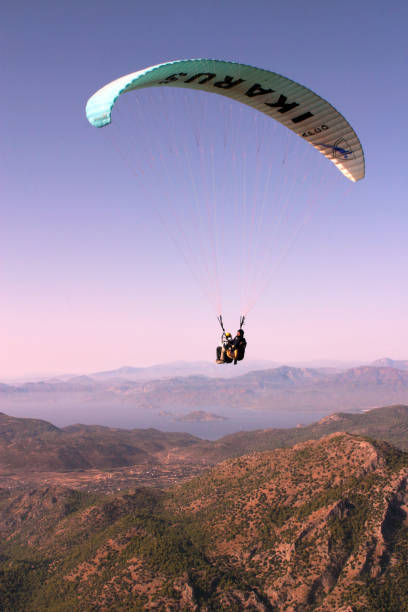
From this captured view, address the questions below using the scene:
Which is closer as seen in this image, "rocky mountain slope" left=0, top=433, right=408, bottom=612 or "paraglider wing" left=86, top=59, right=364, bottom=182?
"paraglider wing" left=86, top=59, right=364, bottom=182

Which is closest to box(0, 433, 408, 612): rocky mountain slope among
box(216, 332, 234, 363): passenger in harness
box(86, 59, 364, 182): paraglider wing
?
box(216, 332, 234, 363): passenger in harness

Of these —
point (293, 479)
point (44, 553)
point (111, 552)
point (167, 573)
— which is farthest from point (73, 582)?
point (293, 479)

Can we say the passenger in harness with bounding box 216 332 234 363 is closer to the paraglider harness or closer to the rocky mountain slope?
the paraglider harness

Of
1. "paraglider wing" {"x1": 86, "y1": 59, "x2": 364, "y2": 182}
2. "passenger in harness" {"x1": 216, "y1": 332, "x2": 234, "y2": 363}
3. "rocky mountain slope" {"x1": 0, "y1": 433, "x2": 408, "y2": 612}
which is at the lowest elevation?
"rocky mountain slope" {"x1": 0, "y1": 433, "x2": 408, "y2": 612}

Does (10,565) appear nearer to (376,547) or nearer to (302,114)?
(376,547)

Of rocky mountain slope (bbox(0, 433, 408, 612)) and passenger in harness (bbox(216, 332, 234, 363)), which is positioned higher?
passenger in harness (bbox(216, 332, 234, 363))

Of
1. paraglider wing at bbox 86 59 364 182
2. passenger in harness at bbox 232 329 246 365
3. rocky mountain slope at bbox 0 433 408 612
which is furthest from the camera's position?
rocky mountain slope at bbox 0 433 408 612

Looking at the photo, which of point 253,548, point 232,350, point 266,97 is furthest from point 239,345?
point 253,548
